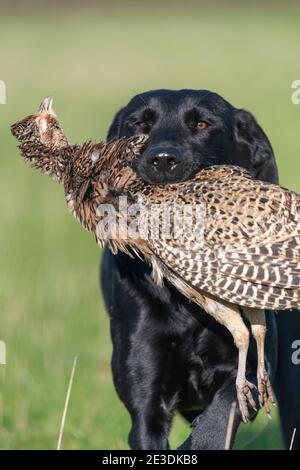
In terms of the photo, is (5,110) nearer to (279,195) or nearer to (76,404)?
(76,404)

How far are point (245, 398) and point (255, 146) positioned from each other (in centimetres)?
164

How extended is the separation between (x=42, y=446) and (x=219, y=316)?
229cm

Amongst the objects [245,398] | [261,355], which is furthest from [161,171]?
[245,398]

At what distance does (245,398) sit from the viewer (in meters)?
5.04

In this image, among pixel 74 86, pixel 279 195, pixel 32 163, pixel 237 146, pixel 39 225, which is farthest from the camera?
pixel 74 86

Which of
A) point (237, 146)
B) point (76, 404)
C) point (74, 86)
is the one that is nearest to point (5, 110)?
point (74, 86)

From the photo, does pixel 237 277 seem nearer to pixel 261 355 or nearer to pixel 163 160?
pixel 261 355

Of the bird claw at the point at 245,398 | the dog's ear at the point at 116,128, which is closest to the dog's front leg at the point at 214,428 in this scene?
the bird claw at the point at 245,398

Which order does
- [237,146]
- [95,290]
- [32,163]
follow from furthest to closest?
[95,290]
[237,146]
[32,163]

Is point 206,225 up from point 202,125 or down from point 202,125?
down

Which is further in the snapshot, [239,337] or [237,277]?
[239,337]

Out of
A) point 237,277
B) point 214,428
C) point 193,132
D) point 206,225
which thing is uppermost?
point 193,132

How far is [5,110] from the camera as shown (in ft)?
74.0
